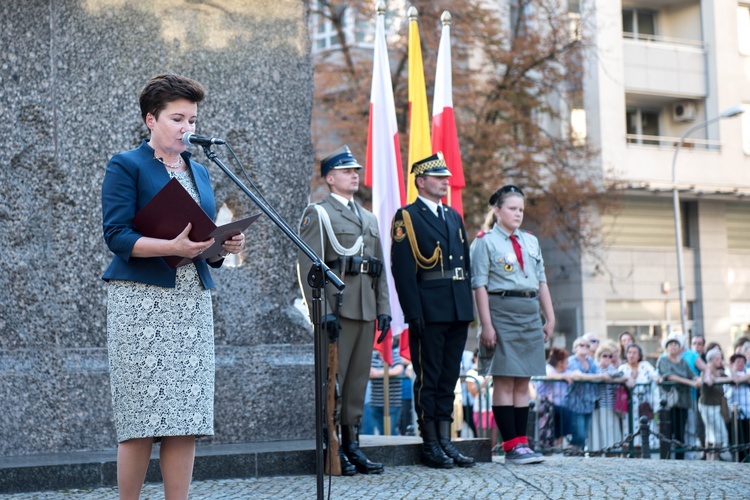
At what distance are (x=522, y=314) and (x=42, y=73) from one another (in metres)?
3.68

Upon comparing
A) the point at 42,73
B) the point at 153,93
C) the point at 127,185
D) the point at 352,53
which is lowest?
the point at 127,185

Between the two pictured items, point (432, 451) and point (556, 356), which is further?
point (556, 356)

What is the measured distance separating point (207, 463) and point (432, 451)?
1.59m

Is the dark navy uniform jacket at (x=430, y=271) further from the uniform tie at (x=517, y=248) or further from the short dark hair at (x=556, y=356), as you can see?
the short dark hair at (x=556, y=356)

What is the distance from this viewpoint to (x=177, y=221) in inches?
178

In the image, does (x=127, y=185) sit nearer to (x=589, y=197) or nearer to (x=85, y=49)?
(x=85, y=49)

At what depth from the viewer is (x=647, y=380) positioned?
42.6 feet

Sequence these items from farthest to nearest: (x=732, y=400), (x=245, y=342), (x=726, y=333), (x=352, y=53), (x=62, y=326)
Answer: (x=726, y=333) → (x=352, y=53) → (x=732, y=400) → (x=245, y=342) → (x=62, y=326)

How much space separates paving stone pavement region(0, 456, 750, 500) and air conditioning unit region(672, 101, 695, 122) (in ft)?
79.1

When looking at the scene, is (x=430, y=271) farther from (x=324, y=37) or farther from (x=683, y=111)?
(x=683, y=111)

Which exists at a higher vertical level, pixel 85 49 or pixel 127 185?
pixel 85 49

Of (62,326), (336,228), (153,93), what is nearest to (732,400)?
(336,228)

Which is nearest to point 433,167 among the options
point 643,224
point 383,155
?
point 383,155

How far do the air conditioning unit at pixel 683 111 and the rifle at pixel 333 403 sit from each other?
25.4m
